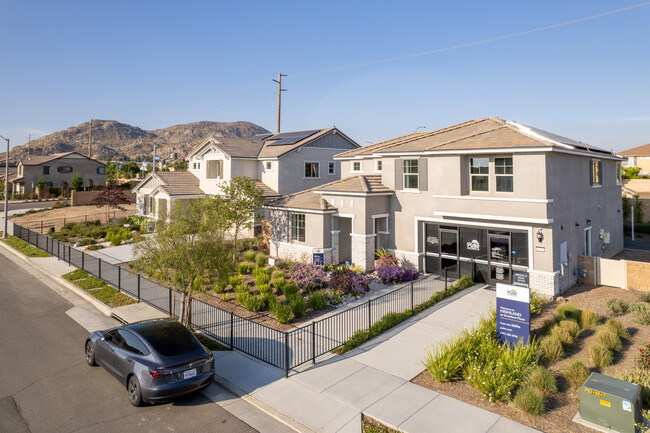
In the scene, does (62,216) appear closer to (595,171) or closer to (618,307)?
(595,171)

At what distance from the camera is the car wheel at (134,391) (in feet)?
28.3

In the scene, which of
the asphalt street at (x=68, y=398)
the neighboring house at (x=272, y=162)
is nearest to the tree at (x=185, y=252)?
the asphalt street at (x=68, y=398)

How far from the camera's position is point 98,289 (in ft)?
59.7

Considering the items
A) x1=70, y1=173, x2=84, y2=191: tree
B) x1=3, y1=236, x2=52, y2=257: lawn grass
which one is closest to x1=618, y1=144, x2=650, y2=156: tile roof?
x1=3, y1=236, x2=52, y2=257: lawn grass

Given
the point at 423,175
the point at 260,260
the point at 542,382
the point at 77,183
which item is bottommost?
the point at 542,382

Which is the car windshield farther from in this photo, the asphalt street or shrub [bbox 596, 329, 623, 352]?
shrub [bbox 596, 329, 623, 352]

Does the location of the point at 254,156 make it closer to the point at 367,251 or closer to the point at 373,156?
the point at 373,156

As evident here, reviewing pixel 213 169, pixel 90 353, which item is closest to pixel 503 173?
pixel 90 353

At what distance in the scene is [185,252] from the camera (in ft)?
40.0

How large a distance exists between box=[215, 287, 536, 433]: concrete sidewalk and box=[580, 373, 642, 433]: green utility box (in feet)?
4.47

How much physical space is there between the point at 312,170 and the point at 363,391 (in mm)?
25025

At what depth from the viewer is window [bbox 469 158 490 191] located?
56.3 ft

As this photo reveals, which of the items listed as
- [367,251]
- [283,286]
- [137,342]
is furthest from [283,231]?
[137,342]

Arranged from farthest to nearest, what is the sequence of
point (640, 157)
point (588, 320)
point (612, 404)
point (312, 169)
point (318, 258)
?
point (640, 157)
point (312, 169)
point (318, 258)
point (588, 320)
point (612, 404)
